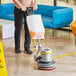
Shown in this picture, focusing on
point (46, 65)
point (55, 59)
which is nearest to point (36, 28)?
point (46, 65)

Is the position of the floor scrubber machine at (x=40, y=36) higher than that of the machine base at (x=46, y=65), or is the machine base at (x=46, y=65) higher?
the floor scrubber machine at (x=40, y=36)

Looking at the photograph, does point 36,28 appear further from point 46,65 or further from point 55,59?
point 55,59

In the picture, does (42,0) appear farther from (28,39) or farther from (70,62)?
(70,62)

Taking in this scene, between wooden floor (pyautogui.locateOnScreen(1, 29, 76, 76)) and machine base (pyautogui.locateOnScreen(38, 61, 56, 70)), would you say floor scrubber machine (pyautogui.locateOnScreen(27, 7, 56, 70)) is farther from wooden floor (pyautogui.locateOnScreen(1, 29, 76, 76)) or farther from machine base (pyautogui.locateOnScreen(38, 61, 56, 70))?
wooden floor (pyautogui.locateOnScreen(1, 29, 76, 76))

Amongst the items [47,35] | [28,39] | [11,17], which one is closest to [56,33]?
[47,35]

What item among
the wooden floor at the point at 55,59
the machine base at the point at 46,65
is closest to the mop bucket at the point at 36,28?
the machine base at the point at 46,65

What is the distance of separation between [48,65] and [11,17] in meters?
3.28

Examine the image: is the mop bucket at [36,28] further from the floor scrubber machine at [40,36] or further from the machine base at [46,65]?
the machine base at [46,65]

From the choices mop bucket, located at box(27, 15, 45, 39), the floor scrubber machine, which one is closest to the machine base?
the floor scrubber machine

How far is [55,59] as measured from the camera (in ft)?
16.5

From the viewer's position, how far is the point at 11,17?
24.4ft

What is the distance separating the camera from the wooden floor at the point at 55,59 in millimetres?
4382

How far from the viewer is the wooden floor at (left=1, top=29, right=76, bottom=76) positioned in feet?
14.4

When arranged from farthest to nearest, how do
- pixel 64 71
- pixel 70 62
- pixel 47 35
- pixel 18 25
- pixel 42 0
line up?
pixel 42 0
pixel 47 35
pixel 18 25
pixel 70 62
pixel 64 71
